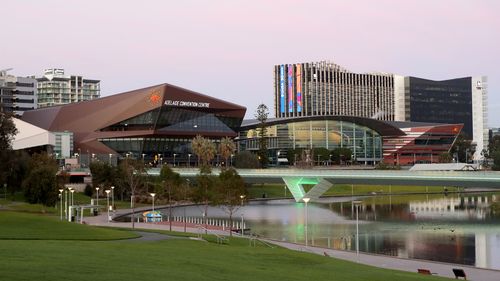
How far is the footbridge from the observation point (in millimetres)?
81625

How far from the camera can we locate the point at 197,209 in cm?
10962

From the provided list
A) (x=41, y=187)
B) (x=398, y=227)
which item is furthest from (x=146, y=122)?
(x=398, y=227)

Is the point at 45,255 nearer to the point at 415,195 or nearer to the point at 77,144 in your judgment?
the point at 415,195

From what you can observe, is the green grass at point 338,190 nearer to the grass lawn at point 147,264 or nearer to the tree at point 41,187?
the tree at point 41,187

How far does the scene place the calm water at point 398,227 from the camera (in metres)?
55.0

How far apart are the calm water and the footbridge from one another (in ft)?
14.7

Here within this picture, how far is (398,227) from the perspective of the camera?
7544 centimetres

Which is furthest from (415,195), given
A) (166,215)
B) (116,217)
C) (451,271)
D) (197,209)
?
(451,271)

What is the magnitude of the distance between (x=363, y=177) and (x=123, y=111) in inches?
3811

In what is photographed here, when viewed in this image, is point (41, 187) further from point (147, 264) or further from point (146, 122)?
point (146, 122)

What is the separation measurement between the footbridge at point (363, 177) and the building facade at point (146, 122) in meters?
42.1

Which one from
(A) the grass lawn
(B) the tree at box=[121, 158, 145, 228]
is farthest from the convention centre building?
Result: (A) the grass lawn

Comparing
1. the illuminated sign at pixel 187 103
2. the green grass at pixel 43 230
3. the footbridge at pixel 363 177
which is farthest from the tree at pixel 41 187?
the illuminated sign at pixel 187 103

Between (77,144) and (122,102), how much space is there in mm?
17705
